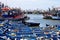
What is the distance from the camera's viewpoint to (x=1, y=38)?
14219 millimetres

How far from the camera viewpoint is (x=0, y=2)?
210 feet

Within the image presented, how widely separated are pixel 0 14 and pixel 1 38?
128 feet

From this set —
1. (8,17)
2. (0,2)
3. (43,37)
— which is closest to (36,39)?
(43,37)

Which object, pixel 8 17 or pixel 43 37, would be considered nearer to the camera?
pixel 43 37

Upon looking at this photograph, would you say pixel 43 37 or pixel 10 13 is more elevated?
pixel 43 37

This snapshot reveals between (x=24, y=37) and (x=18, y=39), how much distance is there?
18.6 inches

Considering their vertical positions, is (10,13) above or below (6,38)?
below

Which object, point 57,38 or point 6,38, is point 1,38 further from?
point 57,38

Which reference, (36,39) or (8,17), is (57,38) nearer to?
(36,39)

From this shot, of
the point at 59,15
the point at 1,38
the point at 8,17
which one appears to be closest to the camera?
the point at 1,38

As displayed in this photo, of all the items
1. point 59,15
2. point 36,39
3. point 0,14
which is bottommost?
point 59,15

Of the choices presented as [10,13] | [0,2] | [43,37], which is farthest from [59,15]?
[43,37]

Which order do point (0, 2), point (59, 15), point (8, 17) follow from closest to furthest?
point (8, 17)
point (0, 2)
point (59, 15)

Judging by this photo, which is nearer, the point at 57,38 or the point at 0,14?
the point at 57,38
